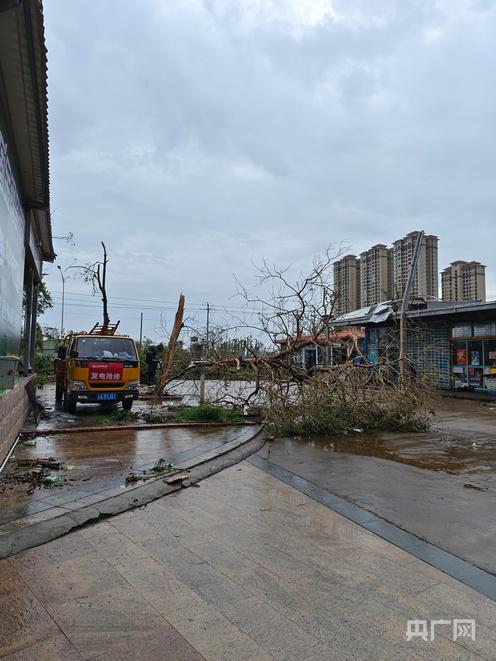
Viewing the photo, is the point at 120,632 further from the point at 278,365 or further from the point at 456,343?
the point at 456,343

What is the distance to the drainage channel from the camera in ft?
11.3

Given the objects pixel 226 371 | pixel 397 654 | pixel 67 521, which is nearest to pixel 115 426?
pixel 226 371

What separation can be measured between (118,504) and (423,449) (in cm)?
546

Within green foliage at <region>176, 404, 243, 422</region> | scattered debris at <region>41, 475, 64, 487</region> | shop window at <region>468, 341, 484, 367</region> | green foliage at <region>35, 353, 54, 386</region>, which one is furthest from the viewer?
green foliage at <region>35, 353, 54, 386</region>

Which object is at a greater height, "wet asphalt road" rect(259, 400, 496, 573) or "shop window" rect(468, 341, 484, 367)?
"shop window" rect(468, 341, 484, 367)

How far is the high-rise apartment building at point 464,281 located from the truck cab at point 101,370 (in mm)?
22071

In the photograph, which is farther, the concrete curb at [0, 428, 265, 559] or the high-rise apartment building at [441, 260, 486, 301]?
the high-rise apartment building at [441, 260, 486, 301]

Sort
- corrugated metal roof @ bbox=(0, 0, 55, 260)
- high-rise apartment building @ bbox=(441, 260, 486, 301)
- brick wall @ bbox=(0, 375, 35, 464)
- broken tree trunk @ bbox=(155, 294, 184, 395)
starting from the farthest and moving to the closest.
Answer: high-rise apartment building @ bbox=(441, 260, 486, 301), broken tree trunk @ bbox=(155, 294, 184, 395), brick wall @ bbox=(0, 375, 35, 464), corrugated metal roof @ bbox=(0, 0, 55, 260)

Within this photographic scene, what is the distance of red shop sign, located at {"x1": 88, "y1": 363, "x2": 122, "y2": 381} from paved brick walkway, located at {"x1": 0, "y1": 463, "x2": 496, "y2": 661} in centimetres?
748

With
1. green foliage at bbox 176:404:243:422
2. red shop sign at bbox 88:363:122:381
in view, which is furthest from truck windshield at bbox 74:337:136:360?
green foliage at bbox 176:404:243:422

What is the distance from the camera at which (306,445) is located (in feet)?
27.4

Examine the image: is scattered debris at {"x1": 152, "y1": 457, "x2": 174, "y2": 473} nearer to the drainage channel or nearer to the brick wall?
the drainage channel

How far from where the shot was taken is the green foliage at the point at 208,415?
10492 millimetres

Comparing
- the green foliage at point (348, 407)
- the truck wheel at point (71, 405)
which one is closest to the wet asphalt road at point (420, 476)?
the green foliage at point (348, 407)
